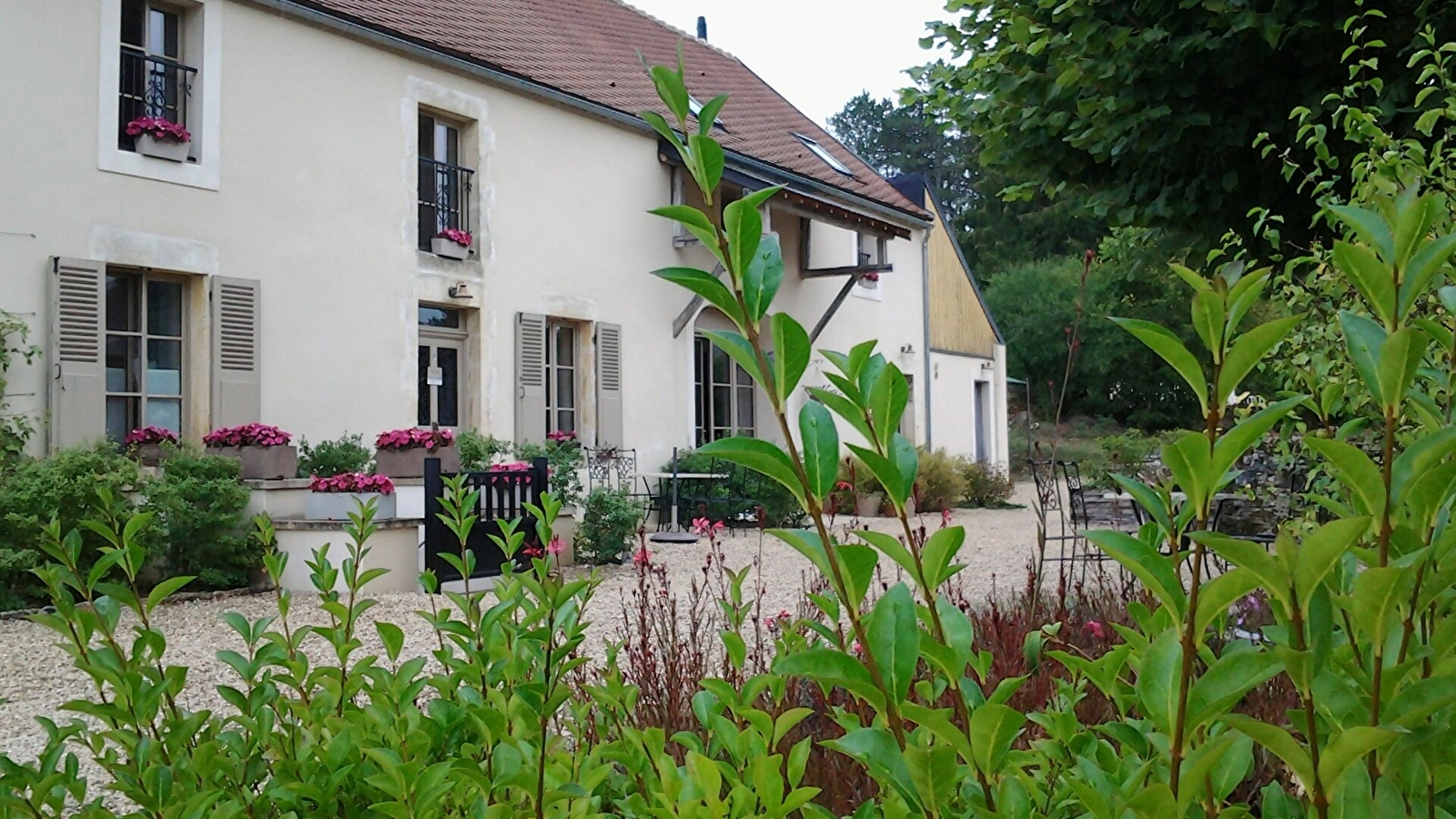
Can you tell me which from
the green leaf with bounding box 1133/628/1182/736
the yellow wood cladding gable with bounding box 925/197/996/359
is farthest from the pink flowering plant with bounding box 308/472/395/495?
the yellow wood cladding gable with bounding box 925/197/996/359

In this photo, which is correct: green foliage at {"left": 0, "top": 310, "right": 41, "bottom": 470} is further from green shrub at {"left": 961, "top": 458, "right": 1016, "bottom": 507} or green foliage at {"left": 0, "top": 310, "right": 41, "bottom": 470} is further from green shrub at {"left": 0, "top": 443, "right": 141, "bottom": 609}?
green shrub at {"left": 961, "top": 458, "right": 1016, "bottom": 507}

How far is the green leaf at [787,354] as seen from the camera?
2.11 ft

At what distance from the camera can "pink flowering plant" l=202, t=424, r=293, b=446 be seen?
824 cm

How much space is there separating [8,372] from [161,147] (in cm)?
209

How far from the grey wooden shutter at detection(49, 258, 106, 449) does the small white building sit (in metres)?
0.02

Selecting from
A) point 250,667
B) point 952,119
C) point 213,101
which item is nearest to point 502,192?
point 213,101

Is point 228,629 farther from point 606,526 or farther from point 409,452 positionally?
point 606,526

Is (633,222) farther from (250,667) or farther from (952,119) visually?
(250,667)

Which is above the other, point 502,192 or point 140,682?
point 502,192

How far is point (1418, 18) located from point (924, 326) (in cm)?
1301

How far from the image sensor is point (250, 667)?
145 cm

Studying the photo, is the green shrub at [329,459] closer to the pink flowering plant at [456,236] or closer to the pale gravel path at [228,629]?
the pale gravel path at [228,629]

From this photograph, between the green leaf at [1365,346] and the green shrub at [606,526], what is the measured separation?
8715 mm

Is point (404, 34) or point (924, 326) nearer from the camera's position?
point (404, 34)
